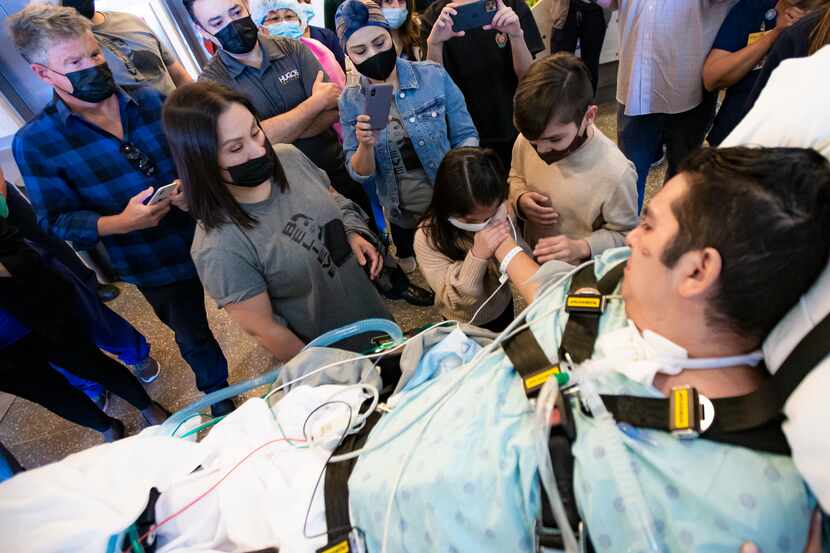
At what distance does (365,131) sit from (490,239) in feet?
2.13

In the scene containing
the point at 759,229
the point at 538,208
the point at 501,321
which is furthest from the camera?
the point at 501,321

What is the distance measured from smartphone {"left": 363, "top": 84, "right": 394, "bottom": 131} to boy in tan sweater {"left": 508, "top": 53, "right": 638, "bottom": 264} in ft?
1.52

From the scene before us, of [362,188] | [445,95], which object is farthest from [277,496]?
[362,188]

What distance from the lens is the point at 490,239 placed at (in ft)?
3.91

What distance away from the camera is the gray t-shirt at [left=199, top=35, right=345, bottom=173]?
1.71 m

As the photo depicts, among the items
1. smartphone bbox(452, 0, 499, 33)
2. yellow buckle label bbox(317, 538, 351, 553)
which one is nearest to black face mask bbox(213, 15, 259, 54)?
smartphone bbox(452, 0, 499, 33)

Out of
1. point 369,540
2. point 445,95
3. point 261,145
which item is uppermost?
point 261,145

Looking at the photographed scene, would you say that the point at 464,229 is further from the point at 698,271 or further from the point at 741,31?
the point at 741,31

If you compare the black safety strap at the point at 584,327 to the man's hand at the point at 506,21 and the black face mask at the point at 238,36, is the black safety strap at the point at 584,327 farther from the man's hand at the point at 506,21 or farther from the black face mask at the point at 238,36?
the black face mask at the point at 238,36

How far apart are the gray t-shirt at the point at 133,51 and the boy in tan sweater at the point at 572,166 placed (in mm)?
1638

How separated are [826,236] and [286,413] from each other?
3.32 ft

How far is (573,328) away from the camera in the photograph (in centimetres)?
78

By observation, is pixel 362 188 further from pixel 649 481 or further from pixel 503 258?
pixel 649 481

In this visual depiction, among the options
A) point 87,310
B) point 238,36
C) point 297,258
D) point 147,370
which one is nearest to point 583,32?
point 238,36
